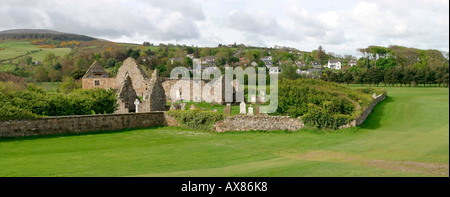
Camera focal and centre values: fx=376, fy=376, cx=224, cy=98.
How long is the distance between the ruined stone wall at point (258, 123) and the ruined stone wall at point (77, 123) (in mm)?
4486

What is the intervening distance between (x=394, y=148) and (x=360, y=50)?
4103 inches

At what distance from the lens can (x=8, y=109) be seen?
59.8 feet

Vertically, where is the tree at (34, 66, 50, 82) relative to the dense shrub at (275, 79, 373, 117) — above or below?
above

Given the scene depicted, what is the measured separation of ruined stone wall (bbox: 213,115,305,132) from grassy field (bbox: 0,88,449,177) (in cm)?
64

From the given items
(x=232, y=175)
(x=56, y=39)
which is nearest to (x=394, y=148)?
(x=232, y=175)

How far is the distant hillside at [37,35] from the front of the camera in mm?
110875

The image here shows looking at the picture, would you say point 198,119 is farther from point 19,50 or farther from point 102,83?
point 19,50

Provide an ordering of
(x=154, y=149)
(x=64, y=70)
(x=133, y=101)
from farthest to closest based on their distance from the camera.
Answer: (x=64, y=70) < (x=133, y=101) < (x=154, y=149)

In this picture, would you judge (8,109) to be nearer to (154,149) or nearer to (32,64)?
(154,149)

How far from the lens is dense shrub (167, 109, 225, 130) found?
72.8ft

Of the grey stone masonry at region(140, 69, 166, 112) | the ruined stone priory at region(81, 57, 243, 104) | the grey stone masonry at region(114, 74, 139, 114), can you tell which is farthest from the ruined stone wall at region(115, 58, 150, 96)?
the grey stone masonry at region(140, 69, 166, 112)

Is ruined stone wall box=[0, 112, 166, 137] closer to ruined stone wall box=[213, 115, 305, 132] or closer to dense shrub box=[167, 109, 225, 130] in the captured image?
dense shrub box=[167, 109, 225, 130]

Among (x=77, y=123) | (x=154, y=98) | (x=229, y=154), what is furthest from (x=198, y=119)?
(x=229, y=154)

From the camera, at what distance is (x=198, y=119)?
22.5m
